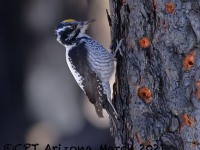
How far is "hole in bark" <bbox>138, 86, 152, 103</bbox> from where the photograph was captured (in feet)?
13.4

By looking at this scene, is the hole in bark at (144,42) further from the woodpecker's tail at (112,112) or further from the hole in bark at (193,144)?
the hole in bark at (193,144)

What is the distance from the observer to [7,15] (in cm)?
887

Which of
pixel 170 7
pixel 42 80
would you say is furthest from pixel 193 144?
pixel 42 80

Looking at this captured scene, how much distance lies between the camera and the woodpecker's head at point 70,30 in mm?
5109

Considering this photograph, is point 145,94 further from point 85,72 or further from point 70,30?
point 70,30

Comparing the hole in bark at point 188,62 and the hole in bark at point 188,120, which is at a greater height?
the hole in bark at point 188,62

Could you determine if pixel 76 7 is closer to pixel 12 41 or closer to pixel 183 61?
pixel 12 41

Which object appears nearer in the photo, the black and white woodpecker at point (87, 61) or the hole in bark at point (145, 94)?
the hole in bark at point (145, 94)

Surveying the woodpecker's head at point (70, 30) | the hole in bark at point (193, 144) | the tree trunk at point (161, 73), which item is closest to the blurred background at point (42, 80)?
the woodpecker's head at point (70, 30)

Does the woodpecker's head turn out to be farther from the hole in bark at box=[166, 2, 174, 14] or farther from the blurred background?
the blurred background

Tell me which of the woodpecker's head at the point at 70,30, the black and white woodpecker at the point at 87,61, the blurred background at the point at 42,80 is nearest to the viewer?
the black and white woodpecker at the point at 87,61

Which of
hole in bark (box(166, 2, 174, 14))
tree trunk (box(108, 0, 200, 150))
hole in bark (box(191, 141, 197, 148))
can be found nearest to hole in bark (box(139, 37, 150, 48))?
tree trunk (box(108, 0, 200, 150))

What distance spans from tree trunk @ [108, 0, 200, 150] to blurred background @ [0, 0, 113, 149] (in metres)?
4.76

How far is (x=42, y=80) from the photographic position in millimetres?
9312
